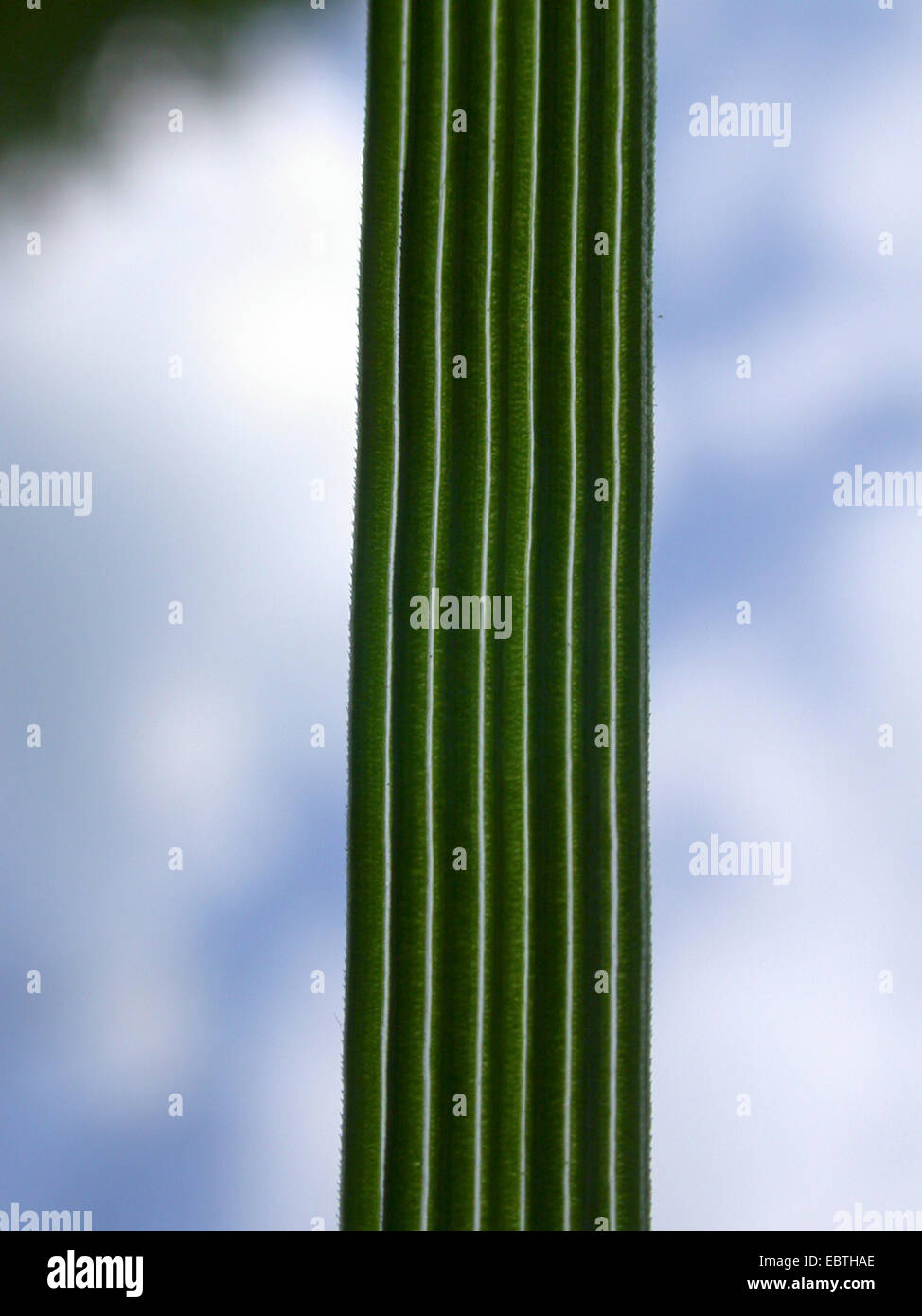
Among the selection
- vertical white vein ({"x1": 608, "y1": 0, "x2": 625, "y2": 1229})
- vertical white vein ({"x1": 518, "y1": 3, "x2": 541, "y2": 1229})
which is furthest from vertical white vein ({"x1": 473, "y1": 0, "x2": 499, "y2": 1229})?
vertical white vein ({"x1": 608, "y1": 0, "x2": 625, "y2": 1229})

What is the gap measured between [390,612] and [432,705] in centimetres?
15

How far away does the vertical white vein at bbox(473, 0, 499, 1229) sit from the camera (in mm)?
1533

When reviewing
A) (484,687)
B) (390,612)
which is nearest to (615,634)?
(484,687)

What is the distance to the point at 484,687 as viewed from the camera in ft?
5.15

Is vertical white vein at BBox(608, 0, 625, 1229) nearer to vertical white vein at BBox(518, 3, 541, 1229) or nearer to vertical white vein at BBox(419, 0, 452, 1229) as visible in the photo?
vertical white vein at BBox(518, 3, 541, 1229)

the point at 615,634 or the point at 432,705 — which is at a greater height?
the point at 615,634

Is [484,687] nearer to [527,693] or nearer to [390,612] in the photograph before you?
[527,693]

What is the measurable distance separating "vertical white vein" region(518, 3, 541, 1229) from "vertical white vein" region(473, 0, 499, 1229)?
0.19 feet

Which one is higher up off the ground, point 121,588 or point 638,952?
point 121,588

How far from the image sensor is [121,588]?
1595mm
